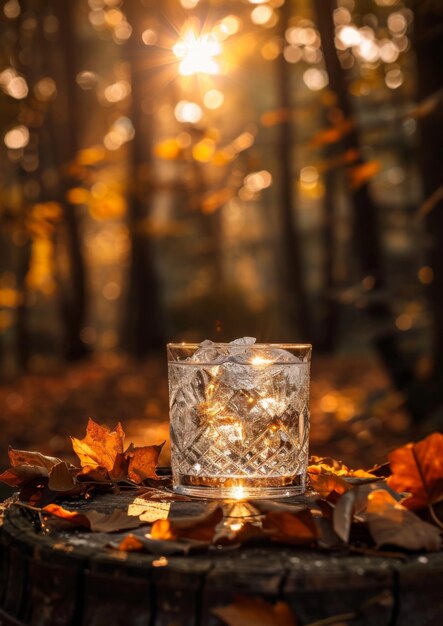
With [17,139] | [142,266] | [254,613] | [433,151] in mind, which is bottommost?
[254,613]

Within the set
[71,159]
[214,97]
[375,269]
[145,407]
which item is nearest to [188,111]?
[375,269]

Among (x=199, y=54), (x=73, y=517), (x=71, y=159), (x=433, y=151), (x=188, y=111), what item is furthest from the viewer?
(x=71, y=159)

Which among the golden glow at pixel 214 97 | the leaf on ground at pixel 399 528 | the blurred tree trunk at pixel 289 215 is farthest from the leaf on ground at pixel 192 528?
the golden glow at pixel 214 97

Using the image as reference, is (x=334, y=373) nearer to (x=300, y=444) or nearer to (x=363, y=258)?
(x=363, y=258)

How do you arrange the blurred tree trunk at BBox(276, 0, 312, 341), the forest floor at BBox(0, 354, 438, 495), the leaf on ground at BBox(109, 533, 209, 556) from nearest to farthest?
1. the leaf on ground at BBox(109, 533, 209, 556)
2. the forest floor at BBox(0, 354, 438, 495)
3. the blurred tree trunk at BBox(276, 0, 312, 341)

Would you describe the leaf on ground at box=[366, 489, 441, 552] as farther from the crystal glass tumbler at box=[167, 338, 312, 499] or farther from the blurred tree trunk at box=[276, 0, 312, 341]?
the blurred tree trunk at box=[276, 0, 312, 341]

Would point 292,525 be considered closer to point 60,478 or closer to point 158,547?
point 158,547

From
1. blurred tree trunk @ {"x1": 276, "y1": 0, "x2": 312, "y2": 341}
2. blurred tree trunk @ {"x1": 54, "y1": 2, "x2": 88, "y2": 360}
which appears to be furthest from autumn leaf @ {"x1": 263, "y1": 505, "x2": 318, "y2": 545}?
blurred tree trunk @ {"x1": 276, "y1": 0, "x2": 312, "y2": 341}
